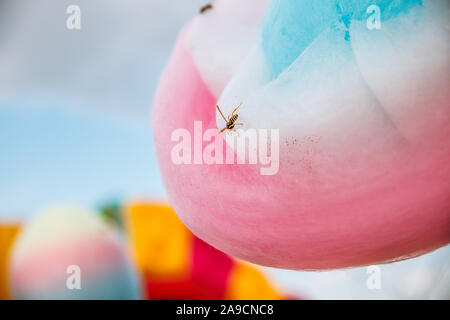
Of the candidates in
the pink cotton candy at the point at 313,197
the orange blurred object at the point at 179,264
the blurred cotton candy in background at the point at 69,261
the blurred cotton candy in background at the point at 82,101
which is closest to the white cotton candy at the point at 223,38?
the pink cotton candy at the point at 313,197

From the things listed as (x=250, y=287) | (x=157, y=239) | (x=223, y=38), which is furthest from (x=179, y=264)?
(x=223, y=38)

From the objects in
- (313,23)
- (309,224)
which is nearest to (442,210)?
(309,224)

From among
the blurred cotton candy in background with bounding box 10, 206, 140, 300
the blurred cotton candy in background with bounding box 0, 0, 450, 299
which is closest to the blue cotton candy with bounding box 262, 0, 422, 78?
the blurred cotton candy in background with bounding box 0, 0, 450, 299

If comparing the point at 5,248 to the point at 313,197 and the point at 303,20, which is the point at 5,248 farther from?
the point at 303,20

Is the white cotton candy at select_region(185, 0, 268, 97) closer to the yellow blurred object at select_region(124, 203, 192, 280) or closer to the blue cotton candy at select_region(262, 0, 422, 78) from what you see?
the blue cotton candy at select_region(262, 0, 422, 78)

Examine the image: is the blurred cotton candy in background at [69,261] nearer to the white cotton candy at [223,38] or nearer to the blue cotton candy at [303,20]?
the white cotton candy at [223,38]
